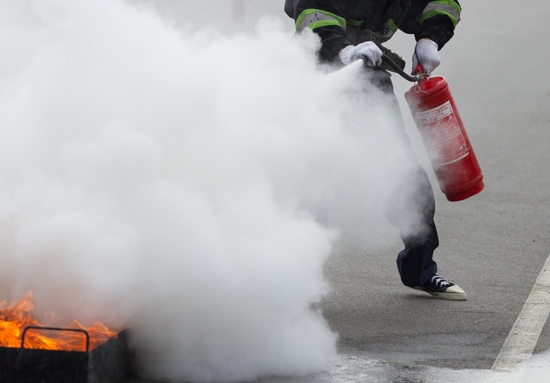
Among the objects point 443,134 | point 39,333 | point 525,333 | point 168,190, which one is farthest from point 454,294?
point 39,333

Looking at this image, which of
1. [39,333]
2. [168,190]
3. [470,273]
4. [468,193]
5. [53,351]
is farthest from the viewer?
[470,273]

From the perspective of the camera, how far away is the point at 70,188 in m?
3.12

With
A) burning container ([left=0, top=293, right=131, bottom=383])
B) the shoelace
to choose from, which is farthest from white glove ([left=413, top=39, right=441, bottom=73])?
burning container ([left=0, top=293, right=131, bottom=383])

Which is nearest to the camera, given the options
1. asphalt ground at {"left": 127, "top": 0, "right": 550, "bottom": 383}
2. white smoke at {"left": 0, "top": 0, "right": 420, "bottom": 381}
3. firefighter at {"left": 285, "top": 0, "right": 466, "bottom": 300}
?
white smoke at {"left": 0, "top": 0, "right": 420, "bottom": 381}

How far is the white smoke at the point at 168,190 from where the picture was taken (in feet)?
10.2

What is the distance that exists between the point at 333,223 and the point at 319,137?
1.48m

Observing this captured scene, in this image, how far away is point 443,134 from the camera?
13.7ft

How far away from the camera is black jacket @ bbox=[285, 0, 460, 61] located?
408 cm

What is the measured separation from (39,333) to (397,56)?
2275 millimetres

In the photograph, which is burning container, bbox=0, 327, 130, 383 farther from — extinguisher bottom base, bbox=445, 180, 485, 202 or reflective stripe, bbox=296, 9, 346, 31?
extinguisher bottom base, bbox=445, 180, 485, 202

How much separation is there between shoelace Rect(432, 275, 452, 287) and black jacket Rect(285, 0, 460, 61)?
3.94ft

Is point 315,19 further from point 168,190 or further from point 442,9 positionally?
point 168,190

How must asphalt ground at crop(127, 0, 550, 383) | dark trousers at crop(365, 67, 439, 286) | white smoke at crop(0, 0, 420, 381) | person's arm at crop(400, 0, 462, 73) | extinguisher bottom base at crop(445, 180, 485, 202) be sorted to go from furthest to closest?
person's arm at crop(400, 0, 462, 73), extinguisher bottom base at crop(445, 180, 485, 202), dark trousers at crop(365, 67, 439, 286), asphalt ground at crop(127, 0, 550, 383), white smoke at crop(0, 0, 420, 381)

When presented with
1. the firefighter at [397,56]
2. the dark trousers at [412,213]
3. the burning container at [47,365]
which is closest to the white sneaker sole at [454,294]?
the firefighter at [397,56]
